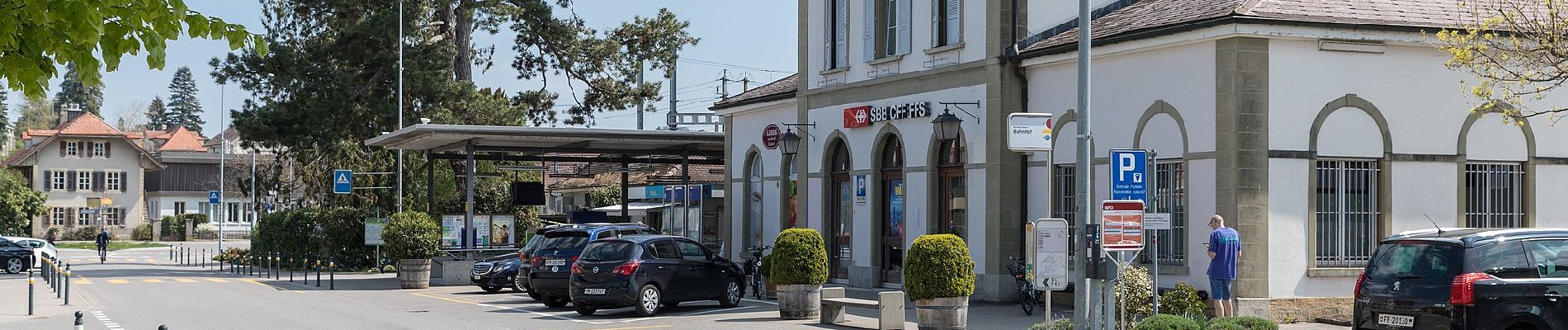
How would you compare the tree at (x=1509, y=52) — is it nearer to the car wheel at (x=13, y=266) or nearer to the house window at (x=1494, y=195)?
the house window at (x=1494, y=195)

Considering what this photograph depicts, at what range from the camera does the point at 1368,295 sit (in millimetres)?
13320

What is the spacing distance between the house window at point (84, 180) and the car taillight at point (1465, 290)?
97.3m

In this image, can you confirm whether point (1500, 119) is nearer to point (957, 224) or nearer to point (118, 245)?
point (957, 224)

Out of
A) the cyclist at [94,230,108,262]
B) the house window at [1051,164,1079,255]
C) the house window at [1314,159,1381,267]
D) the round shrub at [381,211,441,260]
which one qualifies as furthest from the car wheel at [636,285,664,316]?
the cyclist at [94,230,108,262]

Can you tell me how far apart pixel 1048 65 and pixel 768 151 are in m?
10.2

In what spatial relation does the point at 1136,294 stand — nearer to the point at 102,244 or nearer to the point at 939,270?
the point at 939,270

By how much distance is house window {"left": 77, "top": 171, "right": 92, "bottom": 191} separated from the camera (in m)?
94.8

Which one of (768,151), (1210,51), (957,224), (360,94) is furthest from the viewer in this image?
(360,94)

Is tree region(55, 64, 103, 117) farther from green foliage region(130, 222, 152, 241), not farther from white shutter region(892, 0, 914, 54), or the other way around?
A: white shutter region(892, 0, 914, 54)

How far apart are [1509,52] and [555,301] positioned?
14167mm

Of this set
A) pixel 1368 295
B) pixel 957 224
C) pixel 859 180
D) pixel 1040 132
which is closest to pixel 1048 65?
pixel 957 224

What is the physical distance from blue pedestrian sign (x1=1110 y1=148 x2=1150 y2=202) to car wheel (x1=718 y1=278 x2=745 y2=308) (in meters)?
9.00

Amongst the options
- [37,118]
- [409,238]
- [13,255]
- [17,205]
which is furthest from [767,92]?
[37,118]

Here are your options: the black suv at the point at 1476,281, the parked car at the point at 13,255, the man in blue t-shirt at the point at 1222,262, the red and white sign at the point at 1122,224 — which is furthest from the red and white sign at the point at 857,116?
the parked car at the point at 13,255
